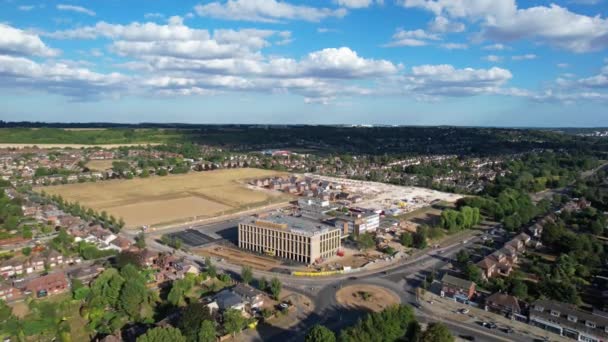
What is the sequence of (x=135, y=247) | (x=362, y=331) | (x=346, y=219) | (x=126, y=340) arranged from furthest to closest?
(x=346, y=219), (x=135, y=247), (x=126, y=340), (x=362, y=331)

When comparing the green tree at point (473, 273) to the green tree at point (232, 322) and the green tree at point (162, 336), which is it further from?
the green tree at point (162, 336)

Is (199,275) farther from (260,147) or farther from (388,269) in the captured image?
(260,147)

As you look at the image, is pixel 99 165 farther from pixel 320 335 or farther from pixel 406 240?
pixel 320 335

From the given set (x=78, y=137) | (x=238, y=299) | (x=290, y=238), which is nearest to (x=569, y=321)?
(x=238, y=299)

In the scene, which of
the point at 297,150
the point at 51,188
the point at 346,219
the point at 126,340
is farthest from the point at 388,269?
the point at 297,150

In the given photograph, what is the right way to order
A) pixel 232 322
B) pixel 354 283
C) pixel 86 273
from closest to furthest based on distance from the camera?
pixel 232 322 → pixel 86 273 → pixel 354 283

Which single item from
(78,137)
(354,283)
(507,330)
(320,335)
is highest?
(78,137)
